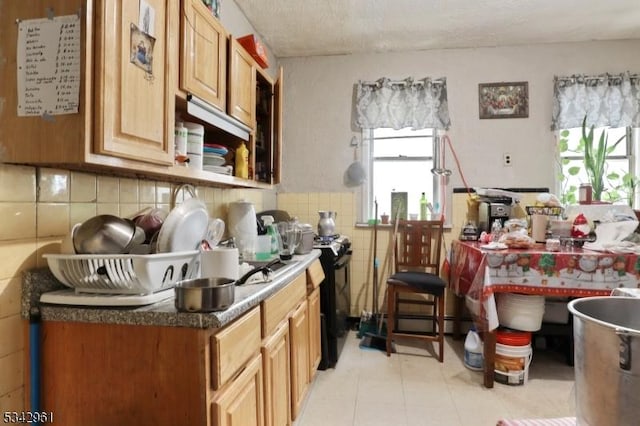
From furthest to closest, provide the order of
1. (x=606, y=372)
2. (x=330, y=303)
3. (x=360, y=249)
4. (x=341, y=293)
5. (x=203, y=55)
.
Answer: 1. (x=360, y=249)
2. (x=341, y=293)
3. (x=330, y=303)
4. (x=203, y=55)
5. (x=606, y=372)

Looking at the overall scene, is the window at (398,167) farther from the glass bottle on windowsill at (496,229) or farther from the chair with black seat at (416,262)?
the glass bottle on windowsill at (496,229)

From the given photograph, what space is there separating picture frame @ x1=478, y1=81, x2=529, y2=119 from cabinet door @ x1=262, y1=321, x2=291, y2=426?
2750mm

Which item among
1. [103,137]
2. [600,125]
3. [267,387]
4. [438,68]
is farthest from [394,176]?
[103,137]

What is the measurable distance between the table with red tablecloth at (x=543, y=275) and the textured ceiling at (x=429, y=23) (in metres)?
1.80

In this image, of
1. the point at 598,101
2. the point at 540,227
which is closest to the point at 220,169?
the point at 540,227

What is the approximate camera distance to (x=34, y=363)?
1038mm

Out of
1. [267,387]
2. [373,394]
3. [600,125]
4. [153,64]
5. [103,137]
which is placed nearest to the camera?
[103,137]

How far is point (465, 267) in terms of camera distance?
2750mm

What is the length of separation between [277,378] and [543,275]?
5.85 ft

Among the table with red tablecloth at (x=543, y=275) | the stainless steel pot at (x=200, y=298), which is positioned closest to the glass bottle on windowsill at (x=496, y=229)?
the table with red tablecloth at (x=543, y=275)

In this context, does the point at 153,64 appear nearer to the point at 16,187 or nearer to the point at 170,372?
the point at 16,187

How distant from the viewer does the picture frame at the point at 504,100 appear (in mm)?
3252

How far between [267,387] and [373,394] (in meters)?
1.06

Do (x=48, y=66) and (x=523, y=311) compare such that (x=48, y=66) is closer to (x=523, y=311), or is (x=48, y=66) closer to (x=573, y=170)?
(x=523, y=311)
